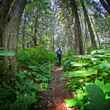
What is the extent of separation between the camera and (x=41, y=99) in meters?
6.61

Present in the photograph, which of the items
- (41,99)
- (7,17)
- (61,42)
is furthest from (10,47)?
(61,42)

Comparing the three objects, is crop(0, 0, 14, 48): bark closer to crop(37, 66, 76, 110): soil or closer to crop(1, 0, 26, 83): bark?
crop(1, 0, 26, 83): bark

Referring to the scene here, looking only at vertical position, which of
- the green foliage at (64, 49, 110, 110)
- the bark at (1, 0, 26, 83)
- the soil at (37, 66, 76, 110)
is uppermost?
the bark at (1, 0, 26, 83)

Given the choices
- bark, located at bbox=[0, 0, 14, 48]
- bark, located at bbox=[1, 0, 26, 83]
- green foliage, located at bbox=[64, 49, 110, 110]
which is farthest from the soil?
bark, located at bbox=[0, 0, 14, 48]

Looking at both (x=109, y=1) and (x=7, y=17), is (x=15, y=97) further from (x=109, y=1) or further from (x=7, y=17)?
(x=109, y=1)

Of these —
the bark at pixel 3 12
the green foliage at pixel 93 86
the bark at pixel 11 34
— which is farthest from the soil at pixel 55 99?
the bark at pixel 3 12

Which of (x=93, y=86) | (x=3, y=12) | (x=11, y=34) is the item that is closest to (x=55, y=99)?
(x=11, y=34)

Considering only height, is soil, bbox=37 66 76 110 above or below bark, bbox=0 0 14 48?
below

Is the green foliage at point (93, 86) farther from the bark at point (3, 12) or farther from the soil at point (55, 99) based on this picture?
the bark at point (3, 12)

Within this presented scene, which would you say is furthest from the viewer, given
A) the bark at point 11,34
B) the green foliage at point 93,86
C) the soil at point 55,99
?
the bark at point 11,34

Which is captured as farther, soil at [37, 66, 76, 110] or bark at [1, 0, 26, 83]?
bark at [1, 0, 26, 83]

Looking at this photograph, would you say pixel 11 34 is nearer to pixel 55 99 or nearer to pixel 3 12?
→ pixel 3 12

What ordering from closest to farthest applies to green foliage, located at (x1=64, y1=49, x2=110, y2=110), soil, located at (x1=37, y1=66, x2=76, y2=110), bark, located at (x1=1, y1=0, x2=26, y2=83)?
green foliage, located at (x1=64, y1=49, x2=110, y2=110) → soil, located at (x1=37, y1=66, x2=76, y2=110) → bark, located at (x1=1, y1=0, x2=26, y2=83)

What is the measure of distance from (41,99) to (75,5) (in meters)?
11.8
